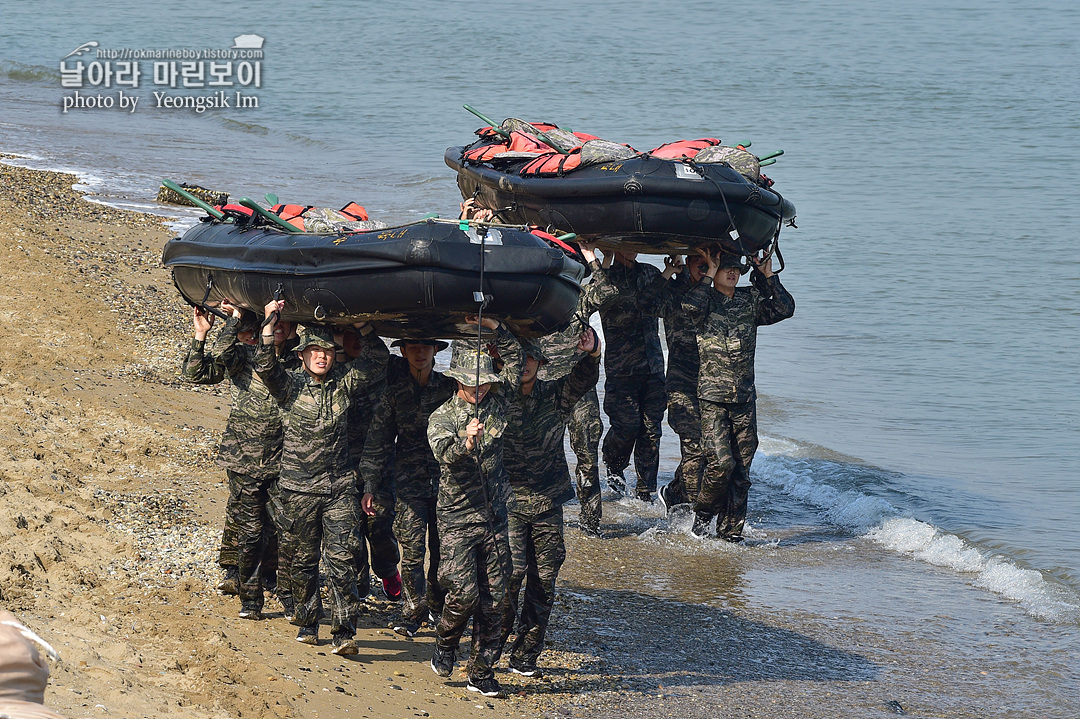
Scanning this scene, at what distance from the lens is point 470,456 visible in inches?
230

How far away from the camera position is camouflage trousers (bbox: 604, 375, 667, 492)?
9.29 m

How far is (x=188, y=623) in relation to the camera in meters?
6.11

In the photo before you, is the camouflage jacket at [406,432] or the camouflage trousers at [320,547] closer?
the camouflage trousers at [320,547]

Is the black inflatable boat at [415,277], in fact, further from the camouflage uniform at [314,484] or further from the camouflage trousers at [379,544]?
the camouflage trousers at [379,544]

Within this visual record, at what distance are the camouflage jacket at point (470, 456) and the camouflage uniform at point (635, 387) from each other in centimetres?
298

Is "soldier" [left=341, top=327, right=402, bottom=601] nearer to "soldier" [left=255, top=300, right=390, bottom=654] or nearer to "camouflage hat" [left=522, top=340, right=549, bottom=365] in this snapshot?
"soldier" [left=255, top=300, right=390, bottom=654]

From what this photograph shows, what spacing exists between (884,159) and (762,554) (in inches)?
650

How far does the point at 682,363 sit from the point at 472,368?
3.36 meters

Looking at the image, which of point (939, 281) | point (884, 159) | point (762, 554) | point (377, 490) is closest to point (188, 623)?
point (377, 490)

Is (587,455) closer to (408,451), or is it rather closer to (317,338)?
(408,451)

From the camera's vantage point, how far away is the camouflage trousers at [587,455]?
877 cm

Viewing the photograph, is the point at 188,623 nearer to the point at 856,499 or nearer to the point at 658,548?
the point at 658,548

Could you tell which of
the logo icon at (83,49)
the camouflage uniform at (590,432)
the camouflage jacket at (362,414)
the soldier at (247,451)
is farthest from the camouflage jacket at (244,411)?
the logo icon at (83,49)

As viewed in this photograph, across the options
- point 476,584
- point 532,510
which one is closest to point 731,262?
point 532,510
